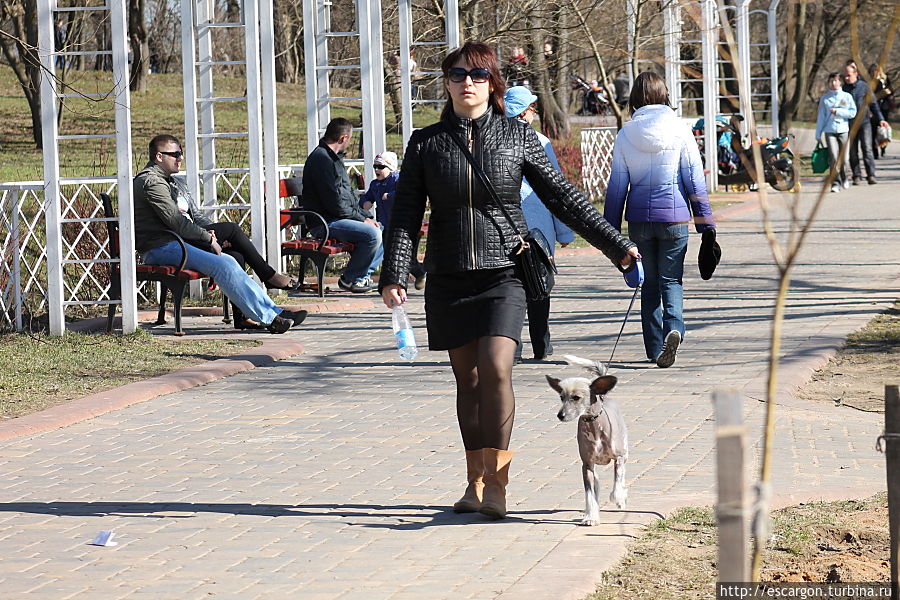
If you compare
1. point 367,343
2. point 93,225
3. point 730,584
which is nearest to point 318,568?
point 730,584

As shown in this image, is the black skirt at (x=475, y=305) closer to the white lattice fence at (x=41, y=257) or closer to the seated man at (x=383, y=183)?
the white lattice fence at (x=41, y=257)

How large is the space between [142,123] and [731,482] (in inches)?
1333

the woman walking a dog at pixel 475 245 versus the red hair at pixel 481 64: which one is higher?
the red hair at pixel 481 64

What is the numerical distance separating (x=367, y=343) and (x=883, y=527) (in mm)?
6209

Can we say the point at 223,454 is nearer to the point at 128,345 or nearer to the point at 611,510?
the point at 611,510

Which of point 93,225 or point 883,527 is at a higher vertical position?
point 93,225

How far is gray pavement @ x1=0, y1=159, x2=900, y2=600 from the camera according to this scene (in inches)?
207

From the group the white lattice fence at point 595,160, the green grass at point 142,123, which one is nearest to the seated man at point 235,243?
A: the green grass at point 142,123

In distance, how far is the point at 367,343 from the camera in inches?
453

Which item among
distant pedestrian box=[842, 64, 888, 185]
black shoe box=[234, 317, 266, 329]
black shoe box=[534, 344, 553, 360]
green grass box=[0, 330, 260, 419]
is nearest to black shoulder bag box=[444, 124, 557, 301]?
green grass box=[0, 330, 260, 419]

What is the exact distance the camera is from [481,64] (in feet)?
19.4

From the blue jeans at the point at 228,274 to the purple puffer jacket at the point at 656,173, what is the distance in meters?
3.43

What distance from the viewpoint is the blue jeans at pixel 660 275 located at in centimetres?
983

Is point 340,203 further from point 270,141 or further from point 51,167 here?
point 51,167
